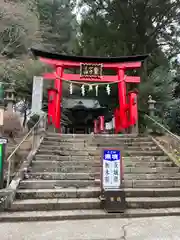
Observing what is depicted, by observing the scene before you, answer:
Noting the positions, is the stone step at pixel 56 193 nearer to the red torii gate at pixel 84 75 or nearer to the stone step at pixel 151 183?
the stone step at pixel 151 183

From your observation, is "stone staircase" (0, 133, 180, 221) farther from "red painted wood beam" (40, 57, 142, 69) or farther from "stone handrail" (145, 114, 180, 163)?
"red painted wood beam" (40, 57, 142, 69)

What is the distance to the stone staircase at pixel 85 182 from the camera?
4.56m

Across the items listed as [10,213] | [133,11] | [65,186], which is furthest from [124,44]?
[10,213]

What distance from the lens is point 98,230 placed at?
3762 mm

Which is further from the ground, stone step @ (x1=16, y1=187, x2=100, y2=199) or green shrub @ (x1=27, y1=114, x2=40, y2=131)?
green shrub @ (x1=27, y1=114, x2=40, y2=131)

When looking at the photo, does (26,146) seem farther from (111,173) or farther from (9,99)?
(111,173)

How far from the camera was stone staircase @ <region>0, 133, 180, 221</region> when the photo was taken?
4.56 m

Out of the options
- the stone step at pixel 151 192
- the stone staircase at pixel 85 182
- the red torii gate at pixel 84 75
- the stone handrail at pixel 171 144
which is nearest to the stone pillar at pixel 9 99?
the red torii gate at pixel 84 75

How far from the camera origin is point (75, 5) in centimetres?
1866

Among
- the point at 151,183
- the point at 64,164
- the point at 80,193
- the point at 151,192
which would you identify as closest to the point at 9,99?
the point at 64,164

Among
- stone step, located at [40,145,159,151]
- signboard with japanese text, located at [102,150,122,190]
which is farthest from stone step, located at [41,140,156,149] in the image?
signboard with japanese text, located at [102,150,122,190]

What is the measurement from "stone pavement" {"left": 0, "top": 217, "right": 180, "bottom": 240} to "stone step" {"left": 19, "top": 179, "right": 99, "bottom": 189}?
1.36m

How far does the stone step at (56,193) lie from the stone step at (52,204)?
0.55ft

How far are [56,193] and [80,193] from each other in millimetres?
558
